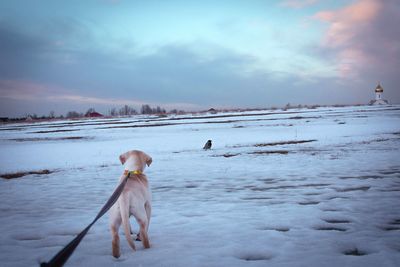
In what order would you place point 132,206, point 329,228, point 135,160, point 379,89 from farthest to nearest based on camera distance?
point 379,89
point 329,228
point 135,160
point 132,206

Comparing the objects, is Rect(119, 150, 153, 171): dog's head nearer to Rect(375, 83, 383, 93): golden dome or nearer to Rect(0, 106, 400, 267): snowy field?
Rect(0, 106, 400, 267): snowy field

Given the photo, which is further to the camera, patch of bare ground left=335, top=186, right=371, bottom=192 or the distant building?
the distant building

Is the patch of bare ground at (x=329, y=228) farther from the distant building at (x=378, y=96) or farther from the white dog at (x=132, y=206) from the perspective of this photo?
the distant building at (x=378, y=96)

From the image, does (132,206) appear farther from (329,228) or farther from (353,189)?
(353,189)

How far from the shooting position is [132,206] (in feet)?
13.7

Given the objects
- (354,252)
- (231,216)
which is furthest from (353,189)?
(354,252)

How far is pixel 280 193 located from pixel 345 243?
11.4 ft

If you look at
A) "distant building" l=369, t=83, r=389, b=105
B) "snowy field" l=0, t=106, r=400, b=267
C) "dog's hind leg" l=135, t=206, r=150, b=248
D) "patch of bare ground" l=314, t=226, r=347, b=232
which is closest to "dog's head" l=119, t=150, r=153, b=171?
"dog's hind leg" l=135, t=206, r=150, b=248

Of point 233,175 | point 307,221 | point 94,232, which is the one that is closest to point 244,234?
point 307,221

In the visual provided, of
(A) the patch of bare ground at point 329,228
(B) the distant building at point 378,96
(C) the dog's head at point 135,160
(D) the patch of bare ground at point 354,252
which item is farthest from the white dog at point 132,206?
(B) the distant building at point 378,96

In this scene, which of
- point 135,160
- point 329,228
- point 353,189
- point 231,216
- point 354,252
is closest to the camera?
point 354,252

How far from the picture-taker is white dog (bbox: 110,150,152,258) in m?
4.07

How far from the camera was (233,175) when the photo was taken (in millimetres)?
10883

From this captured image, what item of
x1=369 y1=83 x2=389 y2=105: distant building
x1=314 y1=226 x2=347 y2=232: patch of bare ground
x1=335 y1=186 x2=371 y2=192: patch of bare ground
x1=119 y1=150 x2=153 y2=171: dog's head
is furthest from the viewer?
x1=369 y1=83 x2=389 y2=105: distant building
